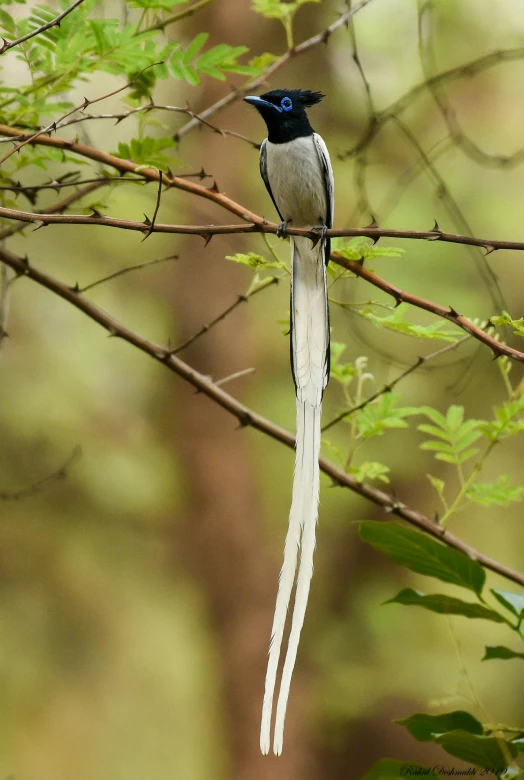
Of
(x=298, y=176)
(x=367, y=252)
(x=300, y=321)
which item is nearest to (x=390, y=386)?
(x=300, y=321)

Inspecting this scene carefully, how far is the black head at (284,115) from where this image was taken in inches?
53.1

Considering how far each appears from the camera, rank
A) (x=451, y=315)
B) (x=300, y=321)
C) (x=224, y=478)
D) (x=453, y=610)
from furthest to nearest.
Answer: (x=224, y=478) → (x=300, y=321) → (x=453, y=610) → (x=451, y=315)

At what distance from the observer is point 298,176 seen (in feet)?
4.43

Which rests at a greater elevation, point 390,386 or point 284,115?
point 284,115

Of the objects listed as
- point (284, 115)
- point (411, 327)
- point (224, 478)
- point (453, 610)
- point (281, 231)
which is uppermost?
point (284, 115)

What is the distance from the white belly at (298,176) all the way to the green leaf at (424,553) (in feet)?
2.04

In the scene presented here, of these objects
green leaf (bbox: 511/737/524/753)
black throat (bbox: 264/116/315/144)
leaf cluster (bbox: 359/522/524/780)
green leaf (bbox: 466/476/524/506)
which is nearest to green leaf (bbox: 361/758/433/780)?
leaf cluster (bbox: 359/522/524/780)

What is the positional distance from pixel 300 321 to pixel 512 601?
451 mm

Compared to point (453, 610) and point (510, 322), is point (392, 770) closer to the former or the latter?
point (453, 610)

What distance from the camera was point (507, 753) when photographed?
0.95m

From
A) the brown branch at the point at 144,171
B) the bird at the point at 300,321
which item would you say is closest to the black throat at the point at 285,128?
the bird at the point at 300,321

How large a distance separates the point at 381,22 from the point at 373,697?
243 cm

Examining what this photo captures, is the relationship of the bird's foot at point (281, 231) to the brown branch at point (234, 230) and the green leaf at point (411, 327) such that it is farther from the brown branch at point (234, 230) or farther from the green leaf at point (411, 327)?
the green leaf at point (411, 327)

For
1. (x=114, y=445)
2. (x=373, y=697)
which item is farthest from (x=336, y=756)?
(x=114, y=445)
